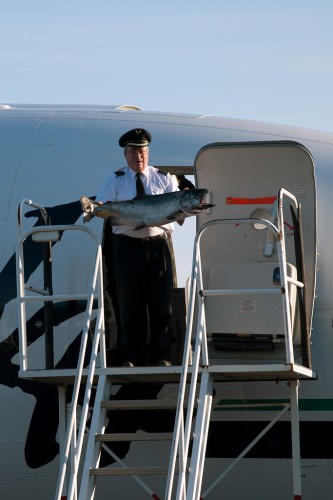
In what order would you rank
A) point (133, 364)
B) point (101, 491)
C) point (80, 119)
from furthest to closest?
point (80, 119) → point (101, 491) → point (133, 364)

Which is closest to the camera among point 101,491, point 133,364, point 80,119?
point 133,364

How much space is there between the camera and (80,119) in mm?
11773

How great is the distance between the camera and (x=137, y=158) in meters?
9.96

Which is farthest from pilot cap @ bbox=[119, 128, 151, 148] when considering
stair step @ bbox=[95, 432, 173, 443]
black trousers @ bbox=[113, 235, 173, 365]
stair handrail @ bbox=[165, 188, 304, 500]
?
stair step @ bbox=[95, 432, 173, 443]

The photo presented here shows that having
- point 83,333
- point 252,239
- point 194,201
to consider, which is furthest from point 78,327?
point 194,201

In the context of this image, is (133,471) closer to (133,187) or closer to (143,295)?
(143,295)

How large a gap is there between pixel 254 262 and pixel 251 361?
914 mm

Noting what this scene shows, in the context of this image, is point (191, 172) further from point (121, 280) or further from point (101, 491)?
point (101, 491)

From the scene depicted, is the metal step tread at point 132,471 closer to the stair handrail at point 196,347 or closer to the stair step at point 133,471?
the stair step at point 133,471

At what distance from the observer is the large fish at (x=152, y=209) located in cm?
922

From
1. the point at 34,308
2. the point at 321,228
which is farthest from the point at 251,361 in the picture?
the point at 34,308

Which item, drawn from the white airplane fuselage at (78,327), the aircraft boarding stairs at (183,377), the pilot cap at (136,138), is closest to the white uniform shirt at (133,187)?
the pilot cap at (136,138)

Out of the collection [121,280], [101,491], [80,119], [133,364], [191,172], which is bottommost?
[101,491]

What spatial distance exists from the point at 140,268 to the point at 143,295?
0.83ft
